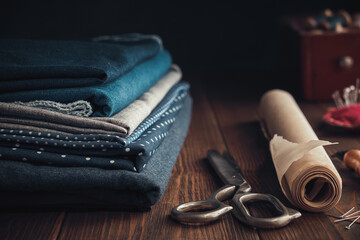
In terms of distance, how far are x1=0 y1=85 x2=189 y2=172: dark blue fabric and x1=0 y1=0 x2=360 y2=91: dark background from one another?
1.07 meters

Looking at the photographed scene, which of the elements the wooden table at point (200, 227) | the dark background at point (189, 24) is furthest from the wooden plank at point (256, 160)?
the dark background at point (189, 24)

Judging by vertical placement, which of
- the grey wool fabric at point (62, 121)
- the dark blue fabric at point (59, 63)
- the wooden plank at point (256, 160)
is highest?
the dark blue fabric at point (59, 63)

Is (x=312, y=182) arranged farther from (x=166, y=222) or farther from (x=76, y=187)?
(x=76, y=187)

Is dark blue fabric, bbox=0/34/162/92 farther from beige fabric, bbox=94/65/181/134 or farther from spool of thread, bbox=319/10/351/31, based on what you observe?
spool of thread, bbox=319/10/351/31

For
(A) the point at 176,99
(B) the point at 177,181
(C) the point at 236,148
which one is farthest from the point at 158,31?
(B) the point at 177,181

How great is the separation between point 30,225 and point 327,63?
3.00ft

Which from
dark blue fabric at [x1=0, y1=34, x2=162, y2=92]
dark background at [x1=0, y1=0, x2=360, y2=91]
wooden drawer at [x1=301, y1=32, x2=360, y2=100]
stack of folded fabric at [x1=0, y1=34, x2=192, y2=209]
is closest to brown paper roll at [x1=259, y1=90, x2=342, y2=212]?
stack of folded fabric at [x1=0, y1=34, x2=192, y2=209]

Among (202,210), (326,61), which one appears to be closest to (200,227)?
(202,210)

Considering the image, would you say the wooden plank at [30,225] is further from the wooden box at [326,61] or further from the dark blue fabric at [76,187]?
the wooden box at [326,61]

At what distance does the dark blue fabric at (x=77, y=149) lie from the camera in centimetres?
62

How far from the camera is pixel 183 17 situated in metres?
1.67

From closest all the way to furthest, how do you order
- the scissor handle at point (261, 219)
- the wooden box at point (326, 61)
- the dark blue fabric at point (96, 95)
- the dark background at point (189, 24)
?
the scissor handle at point (261, 219) → the dark blue fabric at point (96, 95) → the wooden box at point (326, 61) → the dark background at point (189, 24)

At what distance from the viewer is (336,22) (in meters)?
1.22

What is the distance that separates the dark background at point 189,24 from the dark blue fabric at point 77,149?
1069 mm
